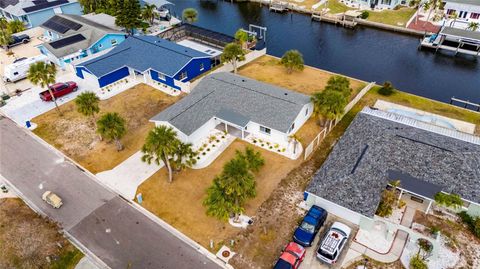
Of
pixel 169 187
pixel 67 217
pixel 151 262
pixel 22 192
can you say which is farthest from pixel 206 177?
pixel 22 192

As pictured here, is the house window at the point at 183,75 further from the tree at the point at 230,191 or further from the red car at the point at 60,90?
the tree at the point at 230,191

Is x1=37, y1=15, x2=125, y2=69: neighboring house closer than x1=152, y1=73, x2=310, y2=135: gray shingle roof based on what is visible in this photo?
No

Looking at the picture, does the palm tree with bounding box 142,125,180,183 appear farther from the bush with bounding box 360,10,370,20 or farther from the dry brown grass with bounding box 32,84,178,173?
the bush with bounding box 360,10,370,20

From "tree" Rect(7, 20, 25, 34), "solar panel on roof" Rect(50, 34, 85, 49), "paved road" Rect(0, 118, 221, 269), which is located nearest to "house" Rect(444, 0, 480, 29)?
"paved road" Rect(0, 118, 221, 269)

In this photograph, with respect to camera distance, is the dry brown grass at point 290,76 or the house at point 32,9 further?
the house at point 32,9

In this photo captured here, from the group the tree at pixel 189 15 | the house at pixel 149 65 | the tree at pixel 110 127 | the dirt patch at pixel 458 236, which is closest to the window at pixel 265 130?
the house at pixel 149 65

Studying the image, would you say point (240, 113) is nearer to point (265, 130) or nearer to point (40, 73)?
point (265, 130)
